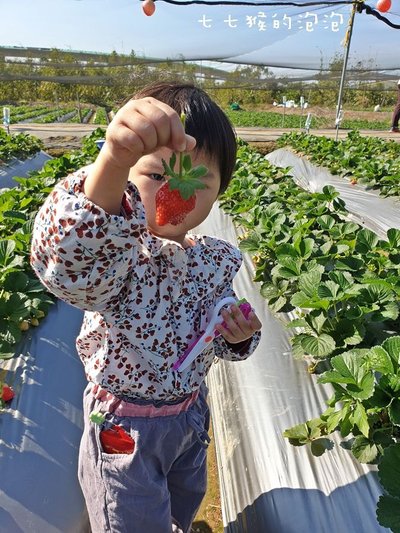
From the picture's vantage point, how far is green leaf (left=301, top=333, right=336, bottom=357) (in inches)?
82.7

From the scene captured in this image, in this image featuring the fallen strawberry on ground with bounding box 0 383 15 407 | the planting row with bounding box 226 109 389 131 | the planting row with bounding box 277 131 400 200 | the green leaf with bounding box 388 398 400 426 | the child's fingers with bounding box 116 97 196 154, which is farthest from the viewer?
the planting row with bounding box 226 109 389 131

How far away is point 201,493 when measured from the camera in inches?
63.4

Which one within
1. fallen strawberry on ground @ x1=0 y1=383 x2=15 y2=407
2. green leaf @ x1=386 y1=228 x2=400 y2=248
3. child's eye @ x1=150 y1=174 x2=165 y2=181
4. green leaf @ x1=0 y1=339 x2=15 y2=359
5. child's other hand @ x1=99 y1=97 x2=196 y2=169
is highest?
child's other hand @ x1=99 y1=97 x2=196 y2=169

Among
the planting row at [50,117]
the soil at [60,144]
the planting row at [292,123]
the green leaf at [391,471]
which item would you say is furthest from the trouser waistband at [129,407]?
the planting row at [292,123]

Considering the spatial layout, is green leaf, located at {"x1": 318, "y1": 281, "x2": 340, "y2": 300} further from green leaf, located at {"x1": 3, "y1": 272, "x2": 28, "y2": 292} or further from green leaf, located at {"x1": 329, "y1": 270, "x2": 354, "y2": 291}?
green leaf, located at {"x1": 3, "y1": 272, "x2": 28, "y2": 292}

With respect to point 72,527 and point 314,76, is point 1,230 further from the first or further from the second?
point 314,76

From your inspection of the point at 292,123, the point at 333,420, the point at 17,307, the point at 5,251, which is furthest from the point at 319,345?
the point at 292,123

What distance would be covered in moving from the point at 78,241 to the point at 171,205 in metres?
0.19

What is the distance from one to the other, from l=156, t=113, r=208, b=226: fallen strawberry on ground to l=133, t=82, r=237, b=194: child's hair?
28 cm

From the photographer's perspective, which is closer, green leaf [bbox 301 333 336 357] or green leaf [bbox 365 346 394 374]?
green leaf [bbox 365 346 394 374]

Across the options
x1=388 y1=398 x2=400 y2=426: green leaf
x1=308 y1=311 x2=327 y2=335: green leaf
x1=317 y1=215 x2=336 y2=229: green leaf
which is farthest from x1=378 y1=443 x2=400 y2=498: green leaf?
x1=317 y1=215 x2=336 y2=229: green leaf

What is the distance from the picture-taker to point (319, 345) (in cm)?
214

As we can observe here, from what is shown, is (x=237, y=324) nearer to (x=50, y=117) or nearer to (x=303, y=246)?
(x=303, y=246)

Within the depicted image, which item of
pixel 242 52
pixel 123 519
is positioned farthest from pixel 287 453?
pixel 242 52
